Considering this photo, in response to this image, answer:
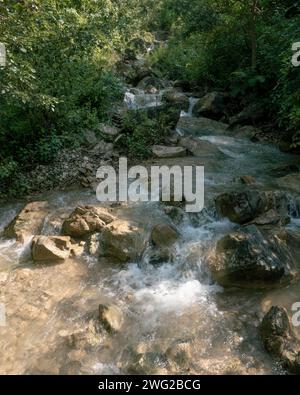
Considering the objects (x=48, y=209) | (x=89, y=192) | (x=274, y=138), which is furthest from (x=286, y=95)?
(x=48, y=209)

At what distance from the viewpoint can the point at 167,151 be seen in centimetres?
980

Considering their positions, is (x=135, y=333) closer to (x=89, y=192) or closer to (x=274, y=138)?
(x=89, y=192)

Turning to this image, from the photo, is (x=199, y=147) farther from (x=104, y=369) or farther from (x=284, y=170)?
(x=104, y=369)

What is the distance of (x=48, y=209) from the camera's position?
7430 millimetres

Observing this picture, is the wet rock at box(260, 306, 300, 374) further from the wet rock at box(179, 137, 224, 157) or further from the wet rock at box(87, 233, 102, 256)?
the wet rock at box(179, 137, 224, 157)

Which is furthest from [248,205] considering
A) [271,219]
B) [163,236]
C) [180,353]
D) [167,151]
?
[167,151]

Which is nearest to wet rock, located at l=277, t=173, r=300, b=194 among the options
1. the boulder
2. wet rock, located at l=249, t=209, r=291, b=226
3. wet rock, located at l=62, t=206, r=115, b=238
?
the boulder

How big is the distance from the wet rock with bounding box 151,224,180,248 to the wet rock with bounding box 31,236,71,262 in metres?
1.45

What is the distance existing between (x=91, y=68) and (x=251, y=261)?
718 centimetres

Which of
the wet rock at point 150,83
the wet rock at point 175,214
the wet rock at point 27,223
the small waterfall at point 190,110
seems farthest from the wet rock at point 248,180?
the wet rock at point 150,83

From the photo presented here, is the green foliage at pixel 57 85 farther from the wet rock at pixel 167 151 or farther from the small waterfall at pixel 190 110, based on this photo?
the small waterfall at pixel 190 110

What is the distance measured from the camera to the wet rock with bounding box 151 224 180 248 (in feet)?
20.1
